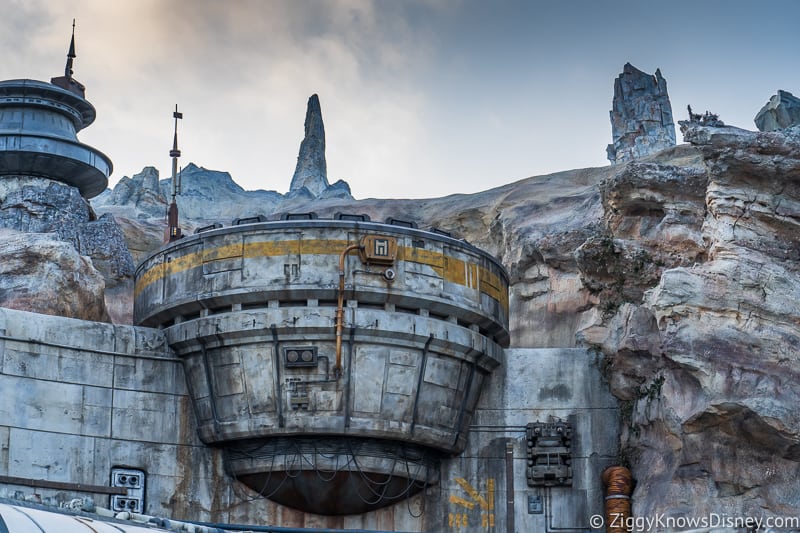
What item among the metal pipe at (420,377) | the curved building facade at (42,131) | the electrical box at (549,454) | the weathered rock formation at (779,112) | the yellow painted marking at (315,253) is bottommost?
the electrical box at (549,454)

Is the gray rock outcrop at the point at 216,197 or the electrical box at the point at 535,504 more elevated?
the gray rock outcrop at the point at 216,197

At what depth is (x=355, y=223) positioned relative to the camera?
29922 millimetres

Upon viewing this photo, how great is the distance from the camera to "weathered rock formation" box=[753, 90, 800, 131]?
5978 centimetres

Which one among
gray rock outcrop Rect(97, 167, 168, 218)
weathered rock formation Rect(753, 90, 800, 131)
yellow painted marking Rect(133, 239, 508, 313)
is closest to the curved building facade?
yellow painted marking Rect(133, 239, 508, 313)

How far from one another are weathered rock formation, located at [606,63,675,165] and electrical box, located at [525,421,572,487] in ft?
240

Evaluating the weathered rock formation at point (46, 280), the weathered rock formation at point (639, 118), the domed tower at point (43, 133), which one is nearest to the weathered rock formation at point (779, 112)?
the domed tower at point (43, 133)

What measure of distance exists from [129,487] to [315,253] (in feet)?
21.0

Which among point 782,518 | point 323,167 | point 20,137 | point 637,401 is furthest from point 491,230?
point 323,167

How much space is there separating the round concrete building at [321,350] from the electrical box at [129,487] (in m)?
1.71

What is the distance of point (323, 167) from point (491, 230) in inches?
2041

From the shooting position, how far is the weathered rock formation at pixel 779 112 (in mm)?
59781

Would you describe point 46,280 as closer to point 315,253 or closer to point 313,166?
point 315,253

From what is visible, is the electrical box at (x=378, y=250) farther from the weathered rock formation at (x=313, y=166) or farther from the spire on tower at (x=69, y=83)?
the weathered rock formation at (x=313, y=166)

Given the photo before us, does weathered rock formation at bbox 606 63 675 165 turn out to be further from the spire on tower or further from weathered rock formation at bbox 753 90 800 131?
the spire on tower
